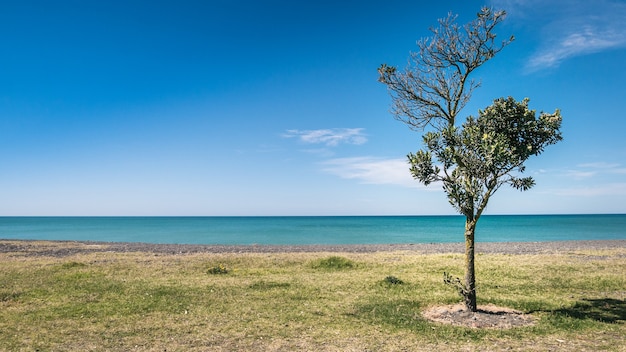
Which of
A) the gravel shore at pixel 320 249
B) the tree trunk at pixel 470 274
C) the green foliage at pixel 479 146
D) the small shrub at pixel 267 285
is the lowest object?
the gravel shore at pixel 320 249

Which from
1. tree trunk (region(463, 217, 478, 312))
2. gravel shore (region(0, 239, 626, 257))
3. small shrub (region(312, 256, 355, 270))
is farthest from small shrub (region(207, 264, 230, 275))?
gravel shore (region(0, 239, 626, 257))

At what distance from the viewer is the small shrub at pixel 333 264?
96.4ft

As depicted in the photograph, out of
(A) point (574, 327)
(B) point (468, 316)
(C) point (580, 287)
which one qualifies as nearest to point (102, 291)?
Result: (B) point (468, 316)

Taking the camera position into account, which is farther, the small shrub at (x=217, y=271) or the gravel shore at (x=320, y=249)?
the gravel shore at (x=320, y=249)

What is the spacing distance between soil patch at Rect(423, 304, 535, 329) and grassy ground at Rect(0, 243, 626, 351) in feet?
1.85

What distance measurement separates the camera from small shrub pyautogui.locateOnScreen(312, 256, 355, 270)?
96.4 feet

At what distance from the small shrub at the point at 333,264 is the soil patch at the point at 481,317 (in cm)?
1295

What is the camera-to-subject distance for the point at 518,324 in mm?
14523

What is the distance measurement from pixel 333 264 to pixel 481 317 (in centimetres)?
1545

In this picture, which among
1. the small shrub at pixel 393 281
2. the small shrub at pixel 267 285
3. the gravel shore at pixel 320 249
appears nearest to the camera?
the small shrub at pixel 267 285

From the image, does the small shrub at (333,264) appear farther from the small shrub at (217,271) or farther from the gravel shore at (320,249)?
the gravel shore at (320,249)

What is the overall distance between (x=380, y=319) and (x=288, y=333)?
3.70 metres

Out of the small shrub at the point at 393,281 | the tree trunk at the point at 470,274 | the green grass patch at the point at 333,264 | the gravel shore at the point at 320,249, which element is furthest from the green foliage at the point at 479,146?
the gravel shore at the point at 320,249

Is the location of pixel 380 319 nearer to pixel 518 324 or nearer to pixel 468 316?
pixel 468 316
